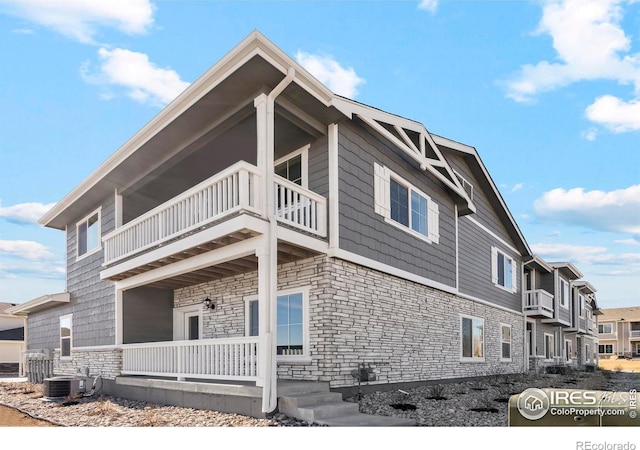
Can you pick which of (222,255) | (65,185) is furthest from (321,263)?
(65,185)

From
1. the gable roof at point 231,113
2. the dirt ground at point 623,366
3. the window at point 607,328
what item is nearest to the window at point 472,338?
the gable roof at point 231,113

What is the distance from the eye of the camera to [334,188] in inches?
386

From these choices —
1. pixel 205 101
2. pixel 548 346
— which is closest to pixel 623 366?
pixel 548 346

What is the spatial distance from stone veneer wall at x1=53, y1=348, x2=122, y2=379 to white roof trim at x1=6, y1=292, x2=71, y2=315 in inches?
60.7

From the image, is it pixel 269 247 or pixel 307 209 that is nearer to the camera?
pixel 269 247

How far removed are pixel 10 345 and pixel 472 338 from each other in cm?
2023

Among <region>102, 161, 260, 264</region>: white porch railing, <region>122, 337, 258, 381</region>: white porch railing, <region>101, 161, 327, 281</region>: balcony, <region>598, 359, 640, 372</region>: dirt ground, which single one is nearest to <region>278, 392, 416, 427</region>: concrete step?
<region>122, 337, 258, 381</region>: white porch railing

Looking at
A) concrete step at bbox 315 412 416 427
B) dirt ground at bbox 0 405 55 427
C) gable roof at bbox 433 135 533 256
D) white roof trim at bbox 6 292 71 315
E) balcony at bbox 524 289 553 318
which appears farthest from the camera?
balcony at bbox 524 289 553 318

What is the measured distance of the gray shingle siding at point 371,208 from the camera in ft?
33.1

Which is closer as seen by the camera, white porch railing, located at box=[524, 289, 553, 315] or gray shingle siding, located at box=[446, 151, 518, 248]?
gray shingle siding, located at box=[446, 151, 518, 248]

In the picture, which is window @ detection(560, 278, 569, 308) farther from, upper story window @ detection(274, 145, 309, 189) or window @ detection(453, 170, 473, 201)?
upper story window @ detection(274, 145, 309, 189)

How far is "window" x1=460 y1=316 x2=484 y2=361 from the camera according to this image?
14938mm

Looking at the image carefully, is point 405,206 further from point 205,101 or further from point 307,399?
point 307,399

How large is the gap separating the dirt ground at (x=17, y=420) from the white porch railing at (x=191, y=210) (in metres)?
3.54
